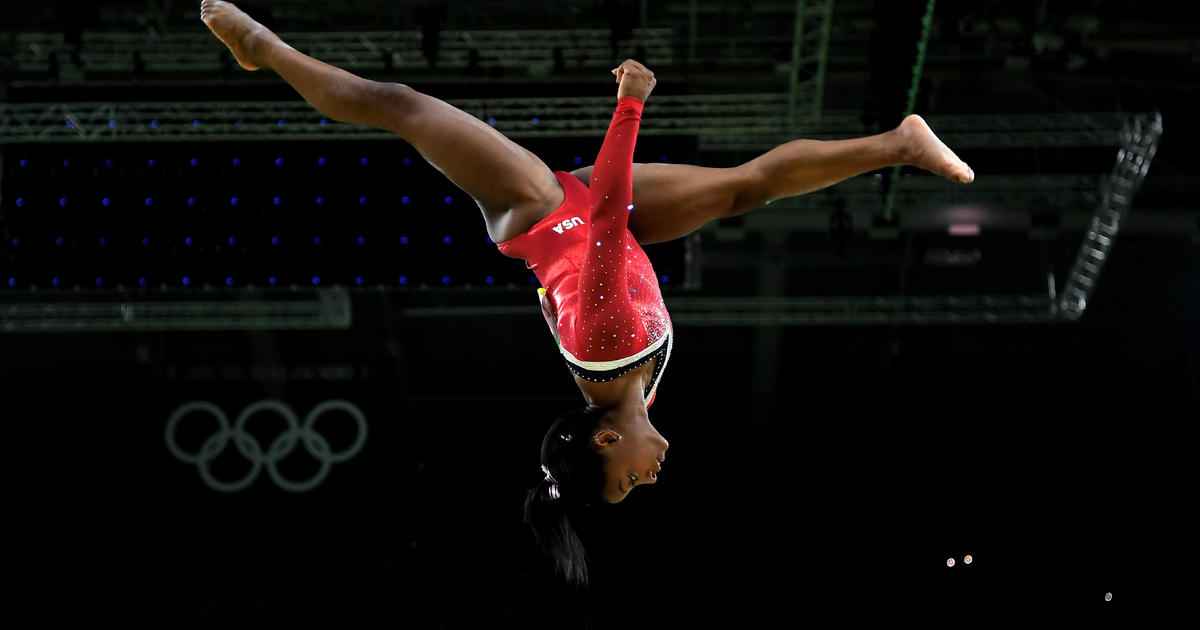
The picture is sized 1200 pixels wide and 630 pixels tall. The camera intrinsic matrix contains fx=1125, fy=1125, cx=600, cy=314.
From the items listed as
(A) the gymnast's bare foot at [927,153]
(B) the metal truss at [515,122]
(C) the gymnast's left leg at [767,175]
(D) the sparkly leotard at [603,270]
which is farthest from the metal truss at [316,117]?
(A) the gymnast's bare foot at [927,153]

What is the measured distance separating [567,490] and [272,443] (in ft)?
19.2

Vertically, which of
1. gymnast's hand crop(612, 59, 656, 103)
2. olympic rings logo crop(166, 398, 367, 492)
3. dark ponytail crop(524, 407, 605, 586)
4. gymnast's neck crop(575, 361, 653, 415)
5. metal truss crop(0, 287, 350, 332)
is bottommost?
olympic rings logo crop(166, 398, 367, 492)

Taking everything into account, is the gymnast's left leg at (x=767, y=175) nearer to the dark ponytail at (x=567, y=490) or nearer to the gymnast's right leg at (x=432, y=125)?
the gymnast's right leg at (x=432, y=125)

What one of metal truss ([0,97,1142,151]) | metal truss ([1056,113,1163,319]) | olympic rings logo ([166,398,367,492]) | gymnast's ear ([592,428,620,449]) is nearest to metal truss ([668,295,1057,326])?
metal truss ([1056,113,1163,319])

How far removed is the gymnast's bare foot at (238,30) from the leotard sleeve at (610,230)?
1.05 m

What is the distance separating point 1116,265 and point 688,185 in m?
6.10

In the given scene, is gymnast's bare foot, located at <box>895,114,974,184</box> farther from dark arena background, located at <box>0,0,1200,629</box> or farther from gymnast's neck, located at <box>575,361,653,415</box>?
dark arena background, located at <box>0,0,1200,629</box>

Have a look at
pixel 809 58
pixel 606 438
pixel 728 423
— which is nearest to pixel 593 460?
pixel 606 438

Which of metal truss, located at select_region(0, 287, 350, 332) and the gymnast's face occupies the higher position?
the gymnast's face

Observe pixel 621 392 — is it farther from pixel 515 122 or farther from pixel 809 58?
pixel 515 122

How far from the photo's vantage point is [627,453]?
2762mm

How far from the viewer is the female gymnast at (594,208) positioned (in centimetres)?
258

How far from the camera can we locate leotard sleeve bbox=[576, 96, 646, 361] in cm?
252

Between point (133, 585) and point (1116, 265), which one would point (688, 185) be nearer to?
point (1116, 265)
